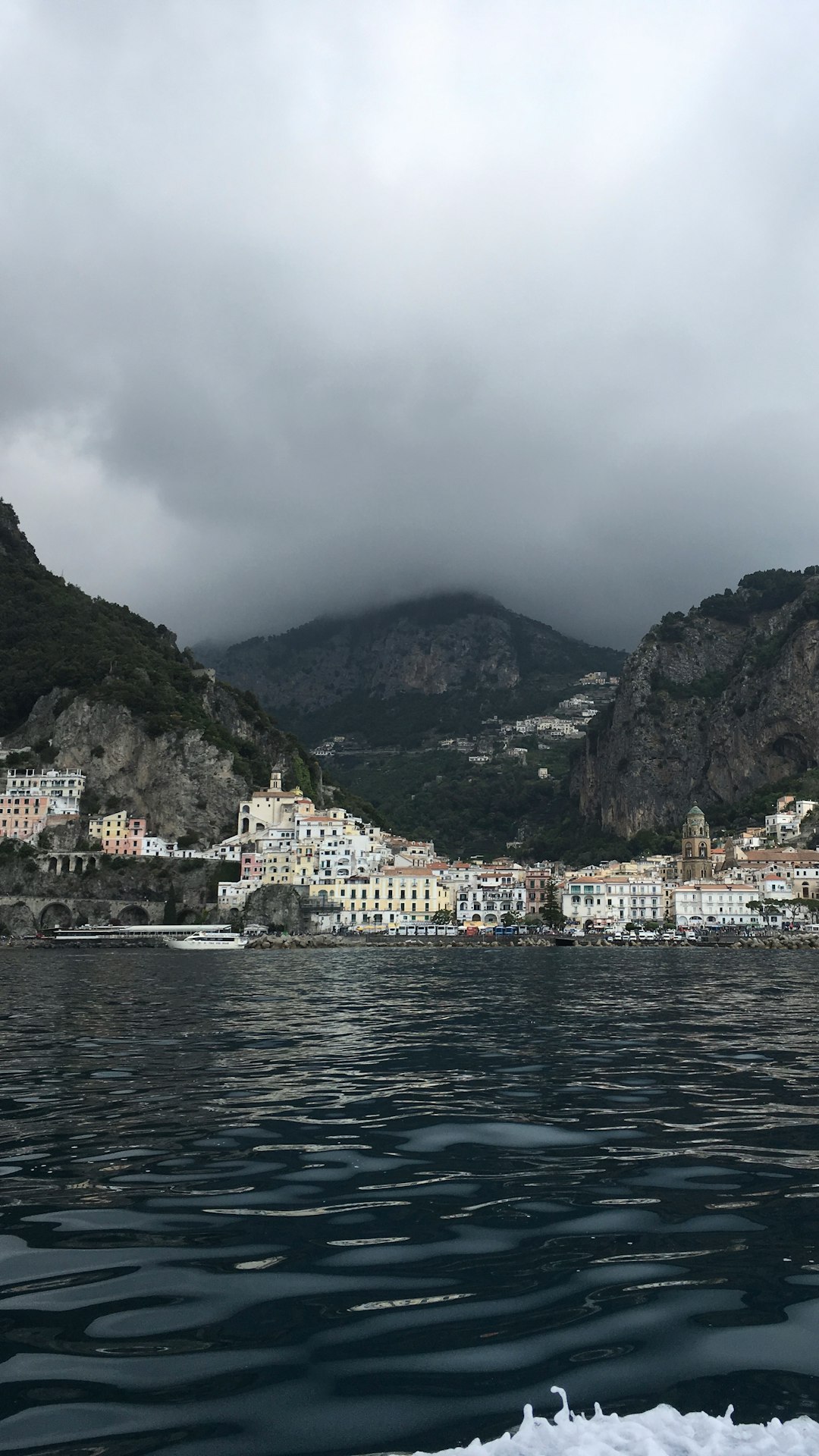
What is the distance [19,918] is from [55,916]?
12.0 feet

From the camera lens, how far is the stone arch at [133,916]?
10119 centimetres

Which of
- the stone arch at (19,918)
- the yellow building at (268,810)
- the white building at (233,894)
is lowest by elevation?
the stone arch at (19,918)

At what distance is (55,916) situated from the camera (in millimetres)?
100500

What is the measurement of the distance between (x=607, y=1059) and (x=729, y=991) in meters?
18.1

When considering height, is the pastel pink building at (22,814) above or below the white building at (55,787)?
below

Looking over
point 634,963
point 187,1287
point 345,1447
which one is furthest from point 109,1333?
point 634,963

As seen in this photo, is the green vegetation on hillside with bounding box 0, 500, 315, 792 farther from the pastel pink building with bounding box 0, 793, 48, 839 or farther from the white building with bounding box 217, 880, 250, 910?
the white building with bounding box 217, 880, 250, 910

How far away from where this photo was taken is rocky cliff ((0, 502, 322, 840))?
118m

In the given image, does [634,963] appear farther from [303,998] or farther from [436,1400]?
[436,1400]

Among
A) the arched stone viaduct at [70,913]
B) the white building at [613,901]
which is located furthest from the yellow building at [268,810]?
the white building at [613,901]

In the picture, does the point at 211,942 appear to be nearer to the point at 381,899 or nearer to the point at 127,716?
the point at 381,899

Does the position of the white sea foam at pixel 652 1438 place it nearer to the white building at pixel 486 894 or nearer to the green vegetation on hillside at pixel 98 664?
the white building at pixel 486 894

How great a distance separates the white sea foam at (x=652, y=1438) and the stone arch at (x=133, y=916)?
104m

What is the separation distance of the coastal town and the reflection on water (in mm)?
92779
